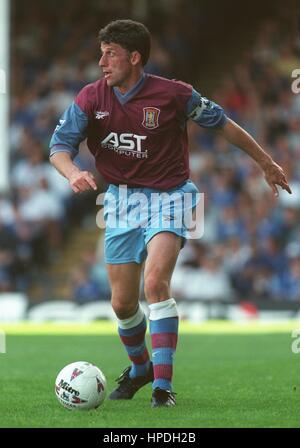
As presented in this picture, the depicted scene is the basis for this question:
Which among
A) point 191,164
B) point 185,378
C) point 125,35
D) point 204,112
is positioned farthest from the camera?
point 191,164

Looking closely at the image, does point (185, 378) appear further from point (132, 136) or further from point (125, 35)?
point (125, 35)

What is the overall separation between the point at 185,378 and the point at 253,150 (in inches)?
80.8

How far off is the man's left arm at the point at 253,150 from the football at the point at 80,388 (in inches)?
67.4

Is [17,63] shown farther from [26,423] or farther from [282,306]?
[26,423]

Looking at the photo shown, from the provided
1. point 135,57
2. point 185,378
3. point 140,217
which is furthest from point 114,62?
point 185,378

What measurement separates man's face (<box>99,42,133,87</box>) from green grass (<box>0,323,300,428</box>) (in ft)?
6.62

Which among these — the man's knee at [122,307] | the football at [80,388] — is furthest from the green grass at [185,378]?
the man's knee at [122,307]

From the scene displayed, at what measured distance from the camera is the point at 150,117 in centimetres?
684

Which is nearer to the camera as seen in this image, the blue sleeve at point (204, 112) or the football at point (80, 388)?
the football at point (80, 388)

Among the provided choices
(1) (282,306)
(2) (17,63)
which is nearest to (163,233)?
(1) (282,306)

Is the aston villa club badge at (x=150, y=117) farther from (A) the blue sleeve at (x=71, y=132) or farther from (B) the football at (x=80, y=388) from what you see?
(B) the football at (x=80, y=388)

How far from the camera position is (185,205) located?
687 centimetres

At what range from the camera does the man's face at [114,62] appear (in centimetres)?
678

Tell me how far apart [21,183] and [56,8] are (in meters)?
5.02
